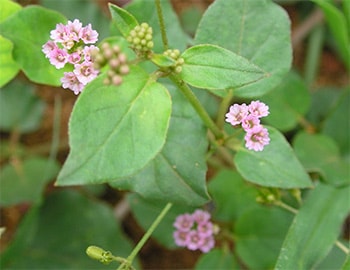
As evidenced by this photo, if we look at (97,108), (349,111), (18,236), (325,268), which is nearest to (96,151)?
(97,108)

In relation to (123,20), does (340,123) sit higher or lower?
lower

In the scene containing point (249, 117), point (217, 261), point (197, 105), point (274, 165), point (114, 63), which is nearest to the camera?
point (114, 63)

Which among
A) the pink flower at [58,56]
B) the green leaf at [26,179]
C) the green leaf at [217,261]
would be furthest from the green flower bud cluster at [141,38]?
the green leaf at [26,179]

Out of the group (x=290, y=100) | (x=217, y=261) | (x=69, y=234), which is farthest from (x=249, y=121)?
(x=69, y=234)

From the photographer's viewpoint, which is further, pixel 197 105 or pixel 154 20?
pixel 154 20

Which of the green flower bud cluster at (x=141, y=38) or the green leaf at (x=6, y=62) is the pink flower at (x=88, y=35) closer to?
the green flower bud cluster at (x=141, y=38)

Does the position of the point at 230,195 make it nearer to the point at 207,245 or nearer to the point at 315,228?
the point at 207,245

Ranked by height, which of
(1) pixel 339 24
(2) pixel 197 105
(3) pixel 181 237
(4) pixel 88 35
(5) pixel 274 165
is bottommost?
(3) pixel 181 237
